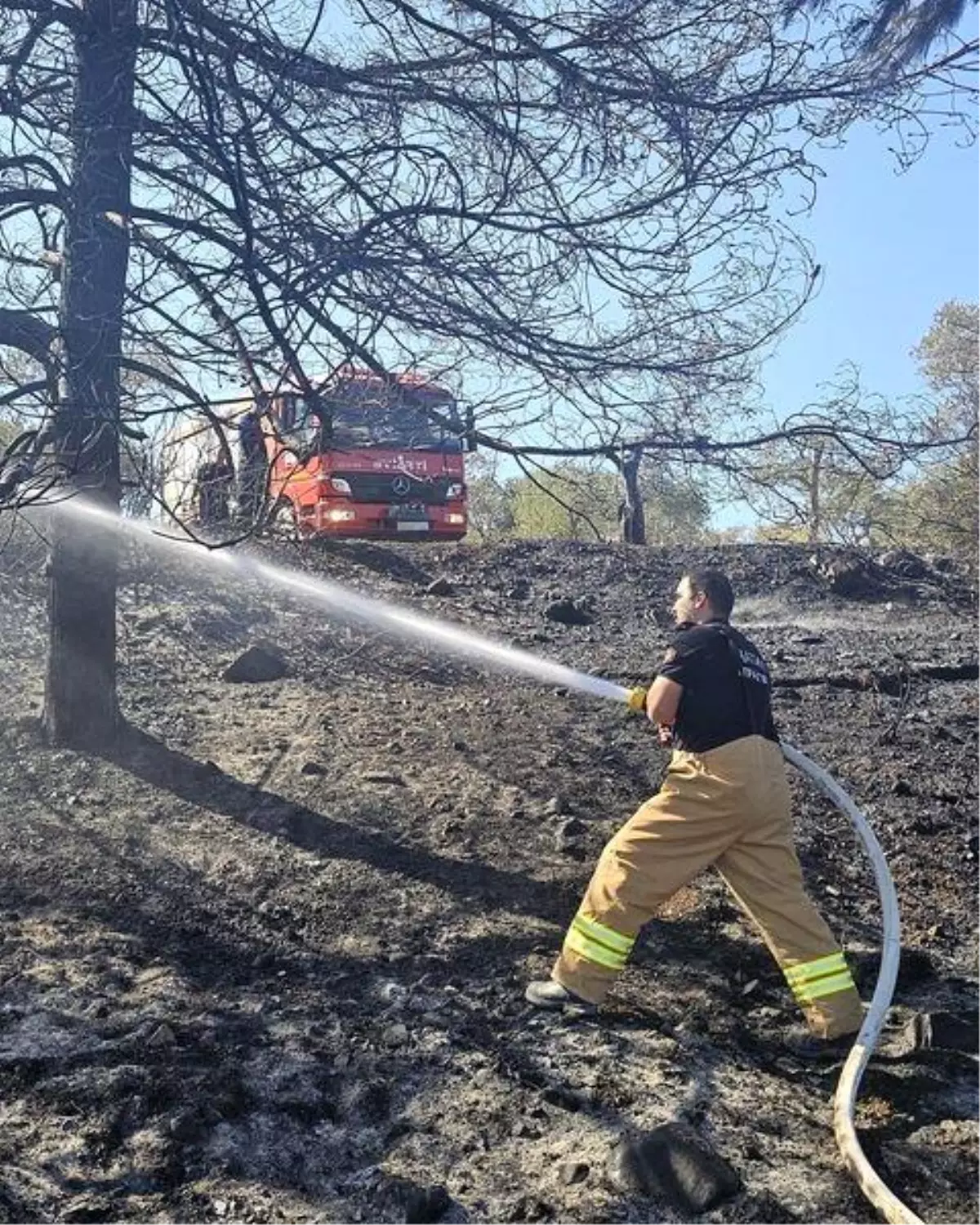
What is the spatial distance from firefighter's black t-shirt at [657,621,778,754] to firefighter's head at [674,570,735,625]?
14 centimetres

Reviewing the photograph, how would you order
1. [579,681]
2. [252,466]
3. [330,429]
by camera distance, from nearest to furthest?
[330,429] → [579,681] → [252,466]

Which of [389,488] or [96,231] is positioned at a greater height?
[96,231]

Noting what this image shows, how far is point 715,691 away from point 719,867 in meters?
0.57

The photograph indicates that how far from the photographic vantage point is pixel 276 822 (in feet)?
16.7

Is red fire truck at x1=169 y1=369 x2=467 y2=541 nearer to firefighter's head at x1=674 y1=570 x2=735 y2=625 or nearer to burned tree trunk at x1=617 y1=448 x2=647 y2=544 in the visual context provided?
burned tree trunk at x1=617 y1=448 x2=647 y2=544

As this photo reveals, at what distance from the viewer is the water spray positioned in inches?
110

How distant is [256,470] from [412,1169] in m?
3.22

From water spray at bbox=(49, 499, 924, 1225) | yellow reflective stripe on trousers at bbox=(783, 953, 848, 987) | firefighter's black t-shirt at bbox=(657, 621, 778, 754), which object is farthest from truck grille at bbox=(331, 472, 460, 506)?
yellow reflective stripe on trousers at bbox=(783, 953, 848, 987)

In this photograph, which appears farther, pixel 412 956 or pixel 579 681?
pixel 579 681

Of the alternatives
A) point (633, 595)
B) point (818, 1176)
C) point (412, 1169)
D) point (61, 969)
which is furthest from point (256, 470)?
point (633, 595)

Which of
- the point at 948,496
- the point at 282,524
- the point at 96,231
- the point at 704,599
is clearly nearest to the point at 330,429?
the point at 96,231

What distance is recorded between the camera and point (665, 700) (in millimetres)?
3754

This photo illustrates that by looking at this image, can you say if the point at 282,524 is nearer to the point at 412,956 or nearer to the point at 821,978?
the point at 412,956

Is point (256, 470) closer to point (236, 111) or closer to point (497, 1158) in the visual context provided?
point (236, 111)
